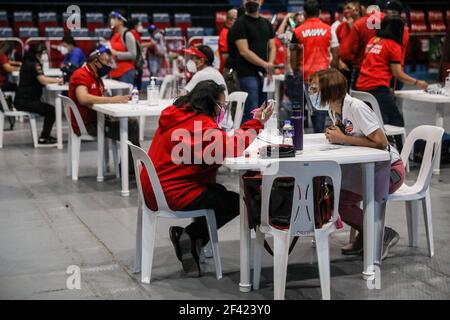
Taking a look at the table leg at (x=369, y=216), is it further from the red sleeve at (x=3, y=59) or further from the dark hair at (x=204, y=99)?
the red sleeve at (x=3, y=59)

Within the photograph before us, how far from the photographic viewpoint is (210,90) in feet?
12.9

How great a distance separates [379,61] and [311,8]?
4.12 feet

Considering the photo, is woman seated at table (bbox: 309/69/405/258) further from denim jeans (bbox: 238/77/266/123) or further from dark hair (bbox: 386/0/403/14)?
denim jeans (bbox: 238/77/266/123)

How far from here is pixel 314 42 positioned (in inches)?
293

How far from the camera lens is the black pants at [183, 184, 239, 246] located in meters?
3.98

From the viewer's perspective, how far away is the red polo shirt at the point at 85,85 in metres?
6.47

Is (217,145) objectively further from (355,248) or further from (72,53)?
(72,53)

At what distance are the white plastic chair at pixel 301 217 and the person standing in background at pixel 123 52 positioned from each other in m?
5.63

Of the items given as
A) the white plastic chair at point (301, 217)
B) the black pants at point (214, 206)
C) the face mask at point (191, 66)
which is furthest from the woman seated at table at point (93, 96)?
the white plastic chair at point (301, 217)

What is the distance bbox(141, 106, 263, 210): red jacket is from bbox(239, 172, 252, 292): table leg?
24 centimetres

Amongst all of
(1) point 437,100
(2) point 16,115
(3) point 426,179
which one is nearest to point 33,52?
(2) point 16,115

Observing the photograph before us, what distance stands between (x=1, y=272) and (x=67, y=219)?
115cm
